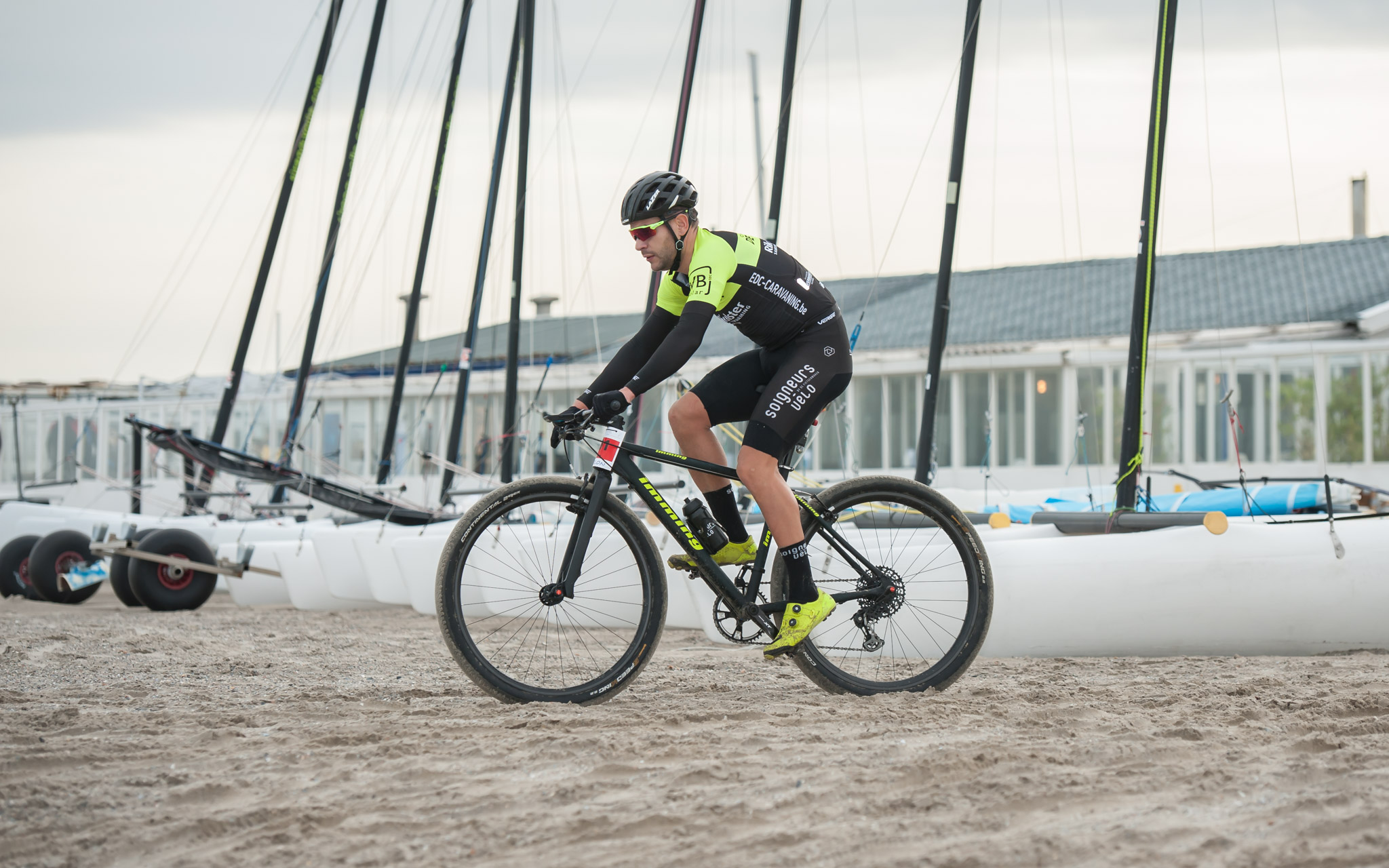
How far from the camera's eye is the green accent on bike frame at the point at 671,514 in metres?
4.39

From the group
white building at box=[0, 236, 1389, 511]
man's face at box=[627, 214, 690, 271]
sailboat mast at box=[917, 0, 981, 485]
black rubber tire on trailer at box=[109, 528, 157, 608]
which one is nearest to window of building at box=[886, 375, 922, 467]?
white building at box=[0, 236, 1389, 511]

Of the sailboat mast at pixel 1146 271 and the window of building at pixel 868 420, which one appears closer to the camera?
the sailboat mast at pixel 1146 271

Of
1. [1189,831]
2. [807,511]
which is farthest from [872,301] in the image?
[1189,831]

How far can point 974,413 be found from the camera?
21.1 meters

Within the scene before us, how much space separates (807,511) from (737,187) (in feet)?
34.1

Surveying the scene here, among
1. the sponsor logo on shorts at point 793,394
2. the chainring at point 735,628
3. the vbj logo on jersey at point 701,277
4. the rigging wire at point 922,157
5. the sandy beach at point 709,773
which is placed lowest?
the sandy beach at point 709,773

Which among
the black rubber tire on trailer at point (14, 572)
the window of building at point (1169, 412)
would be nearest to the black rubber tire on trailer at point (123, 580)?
the black rubber tire on trailer at point (14, 572)

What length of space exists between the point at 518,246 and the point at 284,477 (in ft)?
15.5

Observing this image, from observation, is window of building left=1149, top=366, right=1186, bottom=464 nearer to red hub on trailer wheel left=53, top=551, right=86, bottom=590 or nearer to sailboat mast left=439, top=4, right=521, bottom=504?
sailboat mast left=439, top=4, right=521, bottom=504

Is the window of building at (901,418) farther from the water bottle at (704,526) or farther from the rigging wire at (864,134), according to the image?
the water bottle at (704,526)

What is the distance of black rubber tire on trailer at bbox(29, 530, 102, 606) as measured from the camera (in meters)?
11.7

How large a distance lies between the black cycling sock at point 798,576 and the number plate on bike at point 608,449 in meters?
0.69

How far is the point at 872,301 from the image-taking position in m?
26.6

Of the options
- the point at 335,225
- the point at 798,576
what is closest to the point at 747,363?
the point at 798,576
